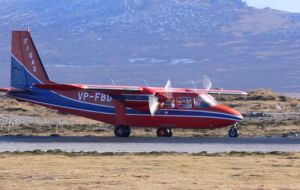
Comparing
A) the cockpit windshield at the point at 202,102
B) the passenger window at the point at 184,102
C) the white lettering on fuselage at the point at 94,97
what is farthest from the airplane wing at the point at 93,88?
the cockpit windshield at the point at 202,102

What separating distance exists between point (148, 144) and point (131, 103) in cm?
529

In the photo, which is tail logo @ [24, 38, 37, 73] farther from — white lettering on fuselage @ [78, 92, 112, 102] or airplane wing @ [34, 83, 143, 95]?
airplane wing @ [34, 83, 143, 95]

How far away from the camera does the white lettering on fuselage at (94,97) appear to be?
1763 inches

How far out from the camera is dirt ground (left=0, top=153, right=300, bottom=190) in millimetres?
24797

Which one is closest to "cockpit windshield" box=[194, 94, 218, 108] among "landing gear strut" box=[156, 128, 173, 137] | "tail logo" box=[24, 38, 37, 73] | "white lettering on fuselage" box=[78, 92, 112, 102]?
"landing gear strut" box=[156, 128, 173, 137]

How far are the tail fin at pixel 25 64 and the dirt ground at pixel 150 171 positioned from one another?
500 inches

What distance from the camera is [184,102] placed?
43.6 m

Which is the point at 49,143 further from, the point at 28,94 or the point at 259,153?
the point at 259,153

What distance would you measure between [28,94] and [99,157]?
13.6 m

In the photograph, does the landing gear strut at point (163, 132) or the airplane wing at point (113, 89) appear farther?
the landing gear strut at point (163, 132)

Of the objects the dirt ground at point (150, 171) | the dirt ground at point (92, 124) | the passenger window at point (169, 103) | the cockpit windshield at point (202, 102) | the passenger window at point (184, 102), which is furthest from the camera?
the dirt ground at point (92, 124)

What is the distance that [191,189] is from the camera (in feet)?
77.5

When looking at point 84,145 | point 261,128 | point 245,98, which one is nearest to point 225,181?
point 84,145

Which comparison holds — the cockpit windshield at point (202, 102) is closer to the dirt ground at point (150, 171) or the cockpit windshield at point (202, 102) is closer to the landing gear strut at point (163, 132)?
the landing gear strut at point (163, 132)
